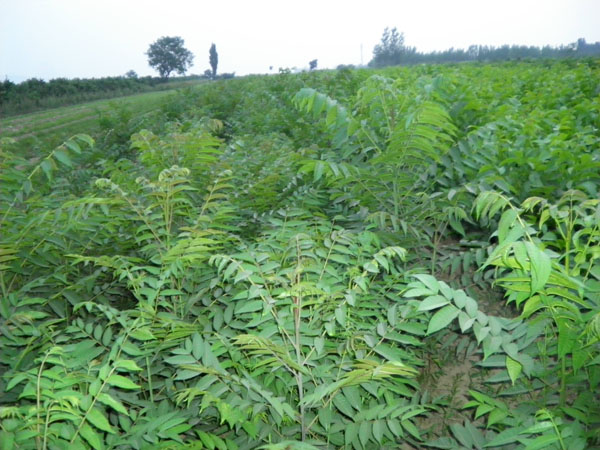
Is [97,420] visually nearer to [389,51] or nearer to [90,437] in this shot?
[90,437]

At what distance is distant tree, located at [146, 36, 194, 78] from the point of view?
88062mm

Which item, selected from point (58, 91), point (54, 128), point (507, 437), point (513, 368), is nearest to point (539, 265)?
point (513, 368)

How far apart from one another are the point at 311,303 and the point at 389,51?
10301 cm

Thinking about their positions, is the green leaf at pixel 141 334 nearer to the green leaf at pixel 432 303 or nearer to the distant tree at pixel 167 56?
the green leaf at pixel 432 303

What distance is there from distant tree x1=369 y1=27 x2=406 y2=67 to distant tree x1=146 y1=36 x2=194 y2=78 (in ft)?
122

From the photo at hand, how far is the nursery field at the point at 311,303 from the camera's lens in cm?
171

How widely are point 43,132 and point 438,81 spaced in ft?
64.5

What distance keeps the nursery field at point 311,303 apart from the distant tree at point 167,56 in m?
91.3

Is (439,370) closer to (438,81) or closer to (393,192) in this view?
(393,192)

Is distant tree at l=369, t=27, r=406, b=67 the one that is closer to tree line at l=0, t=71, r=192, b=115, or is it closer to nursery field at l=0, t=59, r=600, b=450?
tree line at l=0, t=71, r=192, b=115

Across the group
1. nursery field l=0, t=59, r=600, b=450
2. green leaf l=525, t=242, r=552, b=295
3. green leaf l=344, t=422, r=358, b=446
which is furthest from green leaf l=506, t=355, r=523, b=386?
green leaf l=344, t=422, r=358, b=446

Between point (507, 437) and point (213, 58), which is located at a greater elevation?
point (213, 58)

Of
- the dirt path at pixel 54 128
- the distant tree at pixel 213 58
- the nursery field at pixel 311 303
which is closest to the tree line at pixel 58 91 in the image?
the dirt path at pixel 54 128

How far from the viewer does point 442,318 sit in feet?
5.40
